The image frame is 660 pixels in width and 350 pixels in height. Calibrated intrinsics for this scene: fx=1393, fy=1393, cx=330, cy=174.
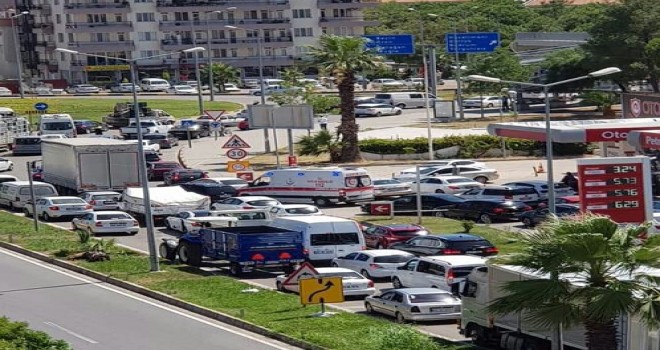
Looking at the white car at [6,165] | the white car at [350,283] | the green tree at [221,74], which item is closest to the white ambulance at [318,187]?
the white car at [6,165]

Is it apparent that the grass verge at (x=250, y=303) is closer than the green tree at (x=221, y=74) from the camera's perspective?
Yes

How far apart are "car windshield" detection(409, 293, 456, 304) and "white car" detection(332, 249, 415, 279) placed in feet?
21.4

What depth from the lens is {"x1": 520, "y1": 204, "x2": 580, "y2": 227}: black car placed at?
49531mm

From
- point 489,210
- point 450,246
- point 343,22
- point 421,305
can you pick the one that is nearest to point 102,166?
point 489,210

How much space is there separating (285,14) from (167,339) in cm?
11019

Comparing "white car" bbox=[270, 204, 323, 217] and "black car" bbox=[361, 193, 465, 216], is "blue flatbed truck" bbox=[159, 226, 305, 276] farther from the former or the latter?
"black car" bbox=[361, 193, 465, 216]

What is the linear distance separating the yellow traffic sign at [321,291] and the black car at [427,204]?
73.9 feet

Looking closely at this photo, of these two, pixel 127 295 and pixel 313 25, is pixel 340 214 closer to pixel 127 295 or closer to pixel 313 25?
pixel 127 295

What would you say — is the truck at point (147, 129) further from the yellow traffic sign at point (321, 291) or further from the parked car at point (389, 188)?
the yellow traffic sign at point (321, 291)

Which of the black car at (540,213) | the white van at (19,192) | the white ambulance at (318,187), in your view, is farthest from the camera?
the white van at (19,192)

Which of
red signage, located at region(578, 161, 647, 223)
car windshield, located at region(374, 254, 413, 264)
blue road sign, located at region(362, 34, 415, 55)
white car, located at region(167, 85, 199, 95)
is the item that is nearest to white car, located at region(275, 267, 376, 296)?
car windshield, located at region(374, 254, 413, 264)

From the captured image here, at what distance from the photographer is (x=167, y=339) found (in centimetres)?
3188

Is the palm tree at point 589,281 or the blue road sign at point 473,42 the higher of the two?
the blue road sign at point 473,42

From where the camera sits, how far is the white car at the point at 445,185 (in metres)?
61.0
